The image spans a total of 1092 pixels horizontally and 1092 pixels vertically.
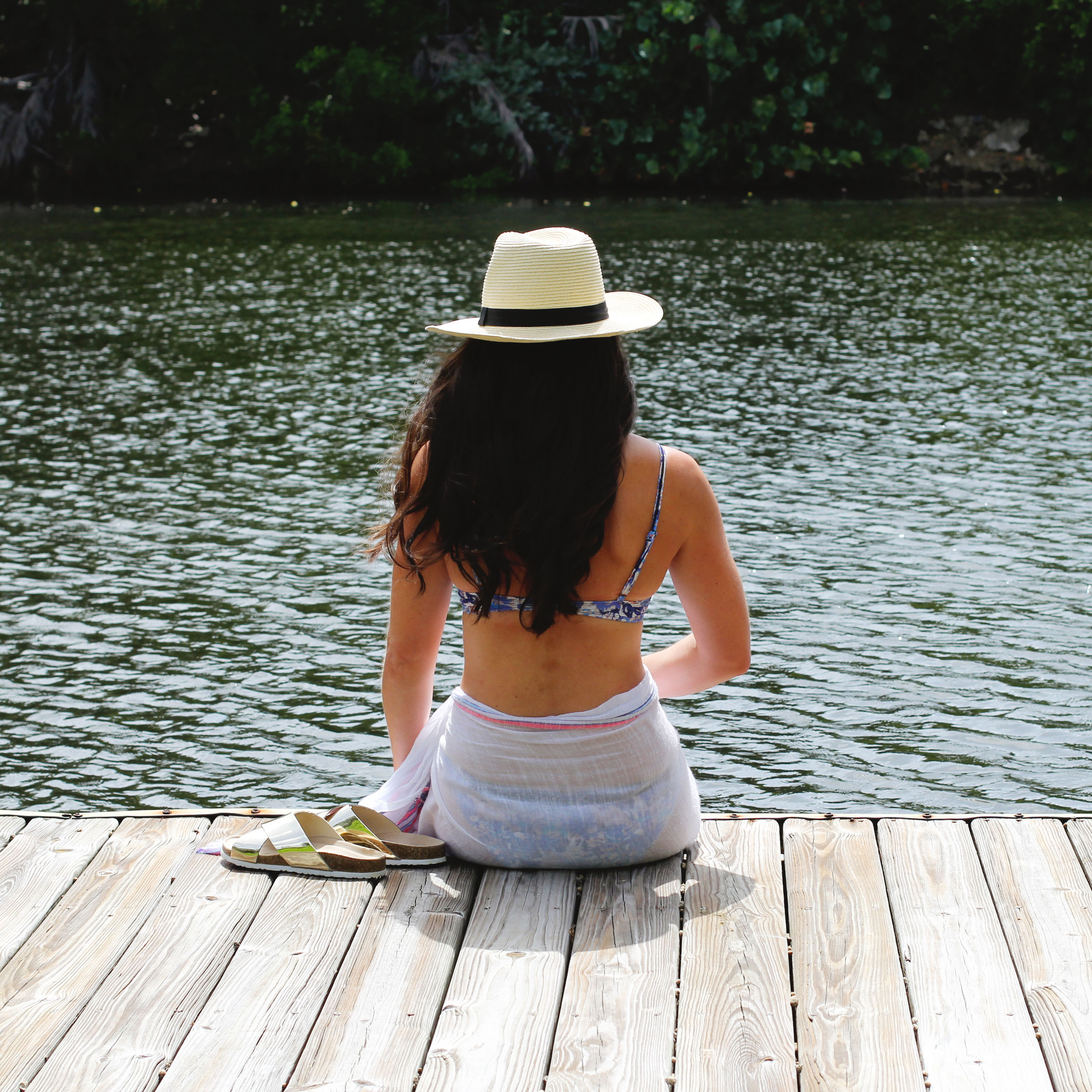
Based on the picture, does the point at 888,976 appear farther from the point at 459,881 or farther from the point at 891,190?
the point at 891,190

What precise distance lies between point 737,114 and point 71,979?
29.8 meters

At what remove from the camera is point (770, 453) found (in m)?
9.98

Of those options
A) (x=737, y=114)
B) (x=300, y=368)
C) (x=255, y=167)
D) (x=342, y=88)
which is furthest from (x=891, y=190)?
(x=300, y=368)

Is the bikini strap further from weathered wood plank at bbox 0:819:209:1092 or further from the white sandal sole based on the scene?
weathered wood plank at bbox 0:819:209:1092

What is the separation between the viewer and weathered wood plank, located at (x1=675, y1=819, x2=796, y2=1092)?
2.25 m

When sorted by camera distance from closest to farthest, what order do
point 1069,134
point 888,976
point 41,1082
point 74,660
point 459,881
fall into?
1. point 41,1082
2. point 888,976
3. point 459,881
4. point 74,660
5. point 1069,134

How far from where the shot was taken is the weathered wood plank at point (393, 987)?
226 cm

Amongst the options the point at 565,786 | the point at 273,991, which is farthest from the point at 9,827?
the point at 565,786

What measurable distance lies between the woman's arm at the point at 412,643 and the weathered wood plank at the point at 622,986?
53 centimetres

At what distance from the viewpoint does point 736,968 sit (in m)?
2.54

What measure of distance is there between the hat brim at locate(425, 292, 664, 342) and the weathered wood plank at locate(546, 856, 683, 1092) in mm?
1134

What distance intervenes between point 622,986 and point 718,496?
6644 millimetres

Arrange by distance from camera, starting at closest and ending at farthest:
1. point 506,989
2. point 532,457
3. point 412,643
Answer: point 506,989
point 532,457
point 412,643

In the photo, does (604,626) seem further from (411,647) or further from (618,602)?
(411,647)
